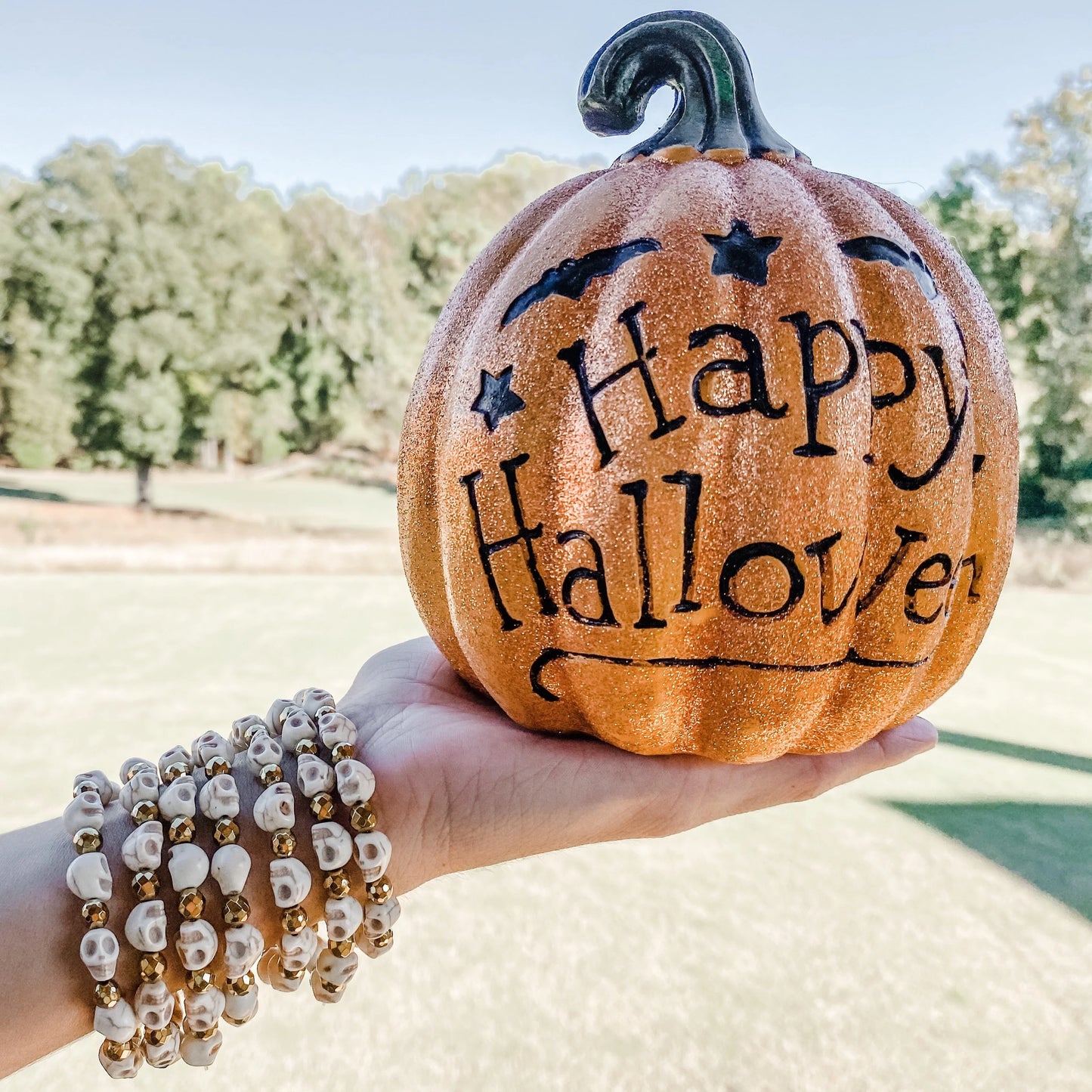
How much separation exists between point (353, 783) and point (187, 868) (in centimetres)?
19

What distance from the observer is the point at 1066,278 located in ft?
34.0

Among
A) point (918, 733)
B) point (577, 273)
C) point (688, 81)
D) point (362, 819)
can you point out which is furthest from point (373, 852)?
point (688, 81)

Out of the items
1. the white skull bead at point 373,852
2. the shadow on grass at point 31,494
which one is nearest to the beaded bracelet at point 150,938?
the white skull bead at point 373,852

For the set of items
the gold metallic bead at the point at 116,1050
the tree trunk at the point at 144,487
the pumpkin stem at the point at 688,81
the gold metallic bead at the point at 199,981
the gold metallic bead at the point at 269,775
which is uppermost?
the pumpkin stem at the point at 688,81

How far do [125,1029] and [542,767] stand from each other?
521 mm

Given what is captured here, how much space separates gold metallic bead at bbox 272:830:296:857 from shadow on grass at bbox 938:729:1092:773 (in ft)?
19.3

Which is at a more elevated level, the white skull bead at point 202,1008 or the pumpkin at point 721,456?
the pumpkin at point 721,456

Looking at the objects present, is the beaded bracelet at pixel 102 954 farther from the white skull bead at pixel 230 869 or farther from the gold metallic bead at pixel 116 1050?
the white skull bead at pixel 230 869

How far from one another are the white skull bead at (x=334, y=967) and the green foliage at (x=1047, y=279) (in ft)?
35.1

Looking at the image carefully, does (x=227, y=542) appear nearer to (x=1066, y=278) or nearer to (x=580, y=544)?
(x=1066, y=278)

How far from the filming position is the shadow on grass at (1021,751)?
19.2 ft

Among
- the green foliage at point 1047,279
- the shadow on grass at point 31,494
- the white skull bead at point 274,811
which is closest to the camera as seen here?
the white skull bead at point 274,811

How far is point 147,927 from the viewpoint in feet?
3.08

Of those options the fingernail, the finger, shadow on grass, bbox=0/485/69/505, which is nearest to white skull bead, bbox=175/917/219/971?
the finger
